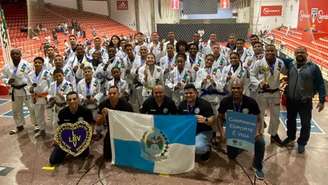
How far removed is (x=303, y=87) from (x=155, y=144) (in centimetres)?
223

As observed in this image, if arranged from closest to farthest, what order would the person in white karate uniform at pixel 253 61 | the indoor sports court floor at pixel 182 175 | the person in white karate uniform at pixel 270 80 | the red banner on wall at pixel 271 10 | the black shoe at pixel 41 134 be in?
the indoor sports court floor at pixel 182 175 < the person in white karate uniform at pixel 270 80 < the person in white karate uniform at pixel 253 61 < the black shoe at pixel 41 134 < the red banner on wall at pixel 271 10

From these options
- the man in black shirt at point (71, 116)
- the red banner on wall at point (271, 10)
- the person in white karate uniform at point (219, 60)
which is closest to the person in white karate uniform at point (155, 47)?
the person in white karate uniform at point (219, 60)

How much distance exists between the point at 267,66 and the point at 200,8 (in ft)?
41.8

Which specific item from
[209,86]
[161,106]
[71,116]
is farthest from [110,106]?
[209,86]

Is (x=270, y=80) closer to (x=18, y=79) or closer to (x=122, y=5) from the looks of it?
(x=18, y=79)

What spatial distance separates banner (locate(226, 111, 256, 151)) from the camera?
12.3 ft

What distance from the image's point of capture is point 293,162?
4.28 m

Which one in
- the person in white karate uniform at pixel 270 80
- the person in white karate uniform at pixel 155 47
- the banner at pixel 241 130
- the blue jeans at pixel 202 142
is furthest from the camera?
the person in white karate uniform at pixel 155 47

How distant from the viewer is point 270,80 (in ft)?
15.4

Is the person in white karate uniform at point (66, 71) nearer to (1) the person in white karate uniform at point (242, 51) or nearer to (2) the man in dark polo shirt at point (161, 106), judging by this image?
(2) the man in dark polo shirt at point (161, 106)

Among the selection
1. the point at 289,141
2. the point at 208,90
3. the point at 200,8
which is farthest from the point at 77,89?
the point at 200,8

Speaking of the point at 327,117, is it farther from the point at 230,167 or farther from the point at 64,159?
the point at 64,159

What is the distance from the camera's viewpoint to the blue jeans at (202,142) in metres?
4.26

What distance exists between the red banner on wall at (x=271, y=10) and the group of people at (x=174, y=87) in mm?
14751
